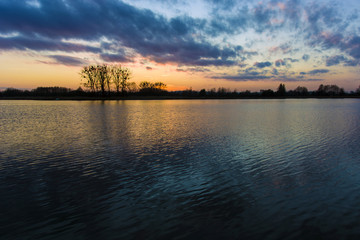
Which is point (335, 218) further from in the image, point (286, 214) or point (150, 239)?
point (150, 239)

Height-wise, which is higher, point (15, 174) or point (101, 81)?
point (101, 81)

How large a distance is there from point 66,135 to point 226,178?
15.5m

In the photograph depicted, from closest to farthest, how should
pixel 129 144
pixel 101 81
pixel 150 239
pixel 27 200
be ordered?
pixel 150 239 → pixel 27 200 → pixel 129 144 → pixel 101 81

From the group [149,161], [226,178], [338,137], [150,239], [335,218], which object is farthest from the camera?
[338,137]

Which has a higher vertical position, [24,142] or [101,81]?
[101,81]

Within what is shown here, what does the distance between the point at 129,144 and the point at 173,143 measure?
3.32m

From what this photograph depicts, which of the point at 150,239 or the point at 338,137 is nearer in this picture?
the point at 150,239

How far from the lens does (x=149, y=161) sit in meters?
11.3

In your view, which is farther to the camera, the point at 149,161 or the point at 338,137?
the point at 338,137

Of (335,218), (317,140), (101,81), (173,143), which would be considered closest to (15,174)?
(173,143)

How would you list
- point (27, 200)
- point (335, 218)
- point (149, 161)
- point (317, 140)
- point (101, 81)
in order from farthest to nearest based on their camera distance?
point (101, 81) → point (317, 140) → point (149, 161) → point (27, 200) → point (335, 218)

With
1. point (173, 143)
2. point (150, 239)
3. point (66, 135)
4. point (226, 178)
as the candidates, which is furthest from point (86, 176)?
point (66, 135)

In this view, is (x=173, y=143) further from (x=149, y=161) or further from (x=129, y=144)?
(x=149, y=161)

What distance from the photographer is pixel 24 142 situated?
50.9 feet
